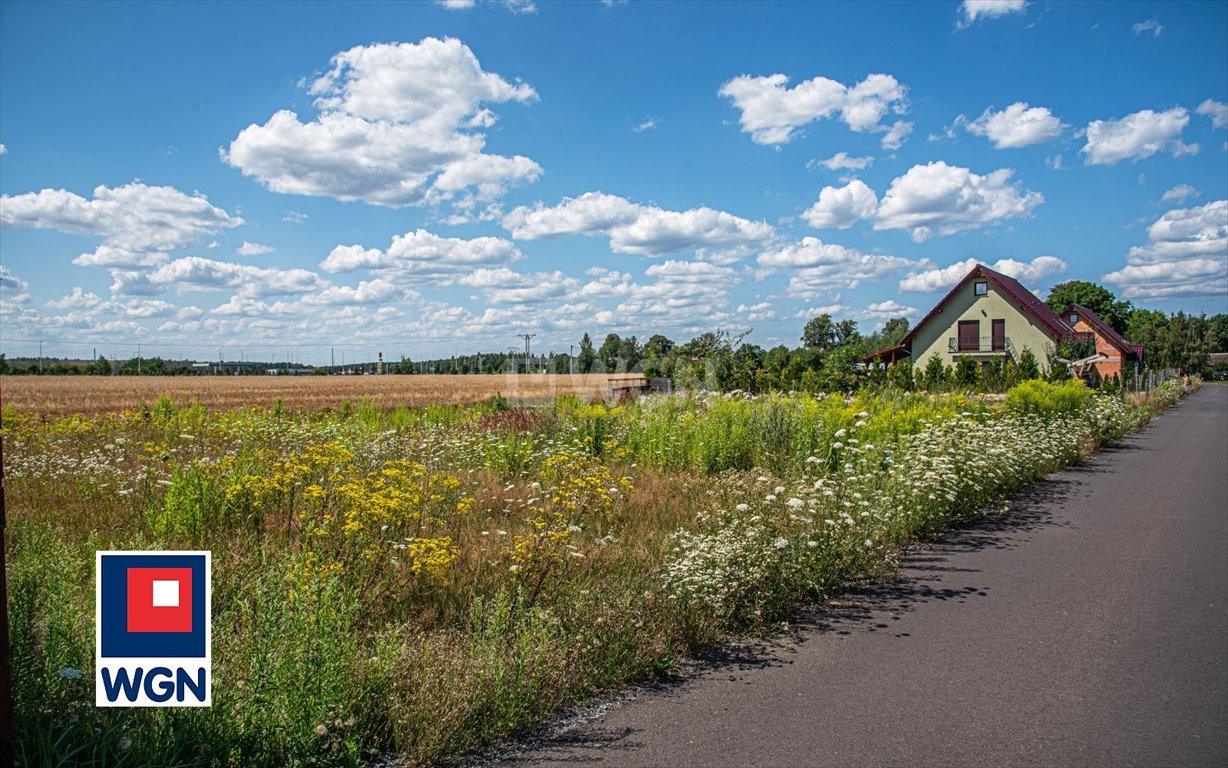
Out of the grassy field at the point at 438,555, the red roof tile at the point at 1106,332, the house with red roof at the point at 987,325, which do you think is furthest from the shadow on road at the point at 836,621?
the red roof tile at the point at 1106,332

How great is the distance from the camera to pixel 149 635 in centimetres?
385

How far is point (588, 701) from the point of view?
4.24 m

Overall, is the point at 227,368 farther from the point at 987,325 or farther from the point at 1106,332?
the point at 1106,332

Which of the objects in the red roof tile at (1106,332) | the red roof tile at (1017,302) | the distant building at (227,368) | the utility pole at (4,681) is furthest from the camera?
the distant building at (227,368)

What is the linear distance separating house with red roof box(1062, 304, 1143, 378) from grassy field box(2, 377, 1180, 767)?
40.2 metres

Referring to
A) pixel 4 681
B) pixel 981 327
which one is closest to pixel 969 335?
pixel 981 327

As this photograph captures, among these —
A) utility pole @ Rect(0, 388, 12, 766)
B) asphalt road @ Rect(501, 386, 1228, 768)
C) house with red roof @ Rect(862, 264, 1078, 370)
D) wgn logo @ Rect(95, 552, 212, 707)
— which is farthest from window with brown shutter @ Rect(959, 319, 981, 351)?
utility pole @ Rect(0, 388, 12, 766)

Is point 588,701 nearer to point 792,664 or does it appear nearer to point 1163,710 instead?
point 792,664

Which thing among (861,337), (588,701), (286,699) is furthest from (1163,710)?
(861,337)

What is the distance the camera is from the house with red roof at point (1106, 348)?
1801 inches

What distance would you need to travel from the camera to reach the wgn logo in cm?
356

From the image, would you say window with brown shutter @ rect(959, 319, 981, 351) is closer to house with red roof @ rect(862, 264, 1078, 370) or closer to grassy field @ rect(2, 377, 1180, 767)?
house with red roof @ rect(862, 264, 1078, 370)

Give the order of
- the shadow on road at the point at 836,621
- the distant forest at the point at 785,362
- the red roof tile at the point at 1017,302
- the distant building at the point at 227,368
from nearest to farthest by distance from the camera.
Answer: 1. the shadow on road at the point at 836,621
2. the distant forest at the point at 785,362
3. the red roof tile at the point at 1017,302
4. the distant building at the point at 227,368

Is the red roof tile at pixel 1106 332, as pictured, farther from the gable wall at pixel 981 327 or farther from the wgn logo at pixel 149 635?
the wgn logo at pixel 149 635
